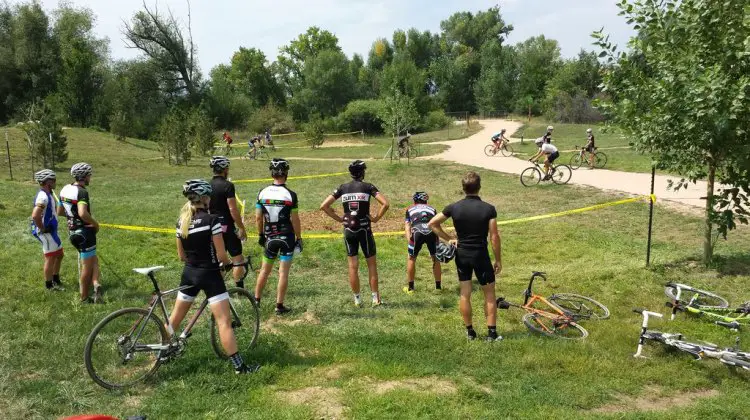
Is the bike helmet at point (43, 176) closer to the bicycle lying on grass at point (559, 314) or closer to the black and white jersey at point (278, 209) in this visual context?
the black and white jersey at point (278, 209)

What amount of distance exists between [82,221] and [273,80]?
74.9 m

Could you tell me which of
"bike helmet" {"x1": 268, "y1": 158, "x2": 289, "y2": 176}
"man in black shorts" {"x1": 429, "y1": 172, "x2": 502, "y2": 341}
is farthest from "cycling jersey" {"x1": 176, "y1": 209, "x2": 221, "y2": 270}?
"man in black shorts" {"x1": 429, "y1": 172, "x2": 502, "y2": 341}

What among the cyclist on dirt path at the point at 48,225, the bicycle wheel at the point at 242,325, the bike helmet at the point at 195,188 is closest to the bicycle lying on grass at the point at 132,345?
the bicycle wheel at the point at 242,325

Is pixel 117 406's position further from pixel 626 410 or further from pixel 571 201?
pixel 571 201

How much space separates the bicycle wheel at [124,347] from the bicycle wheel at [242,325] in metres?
0.60

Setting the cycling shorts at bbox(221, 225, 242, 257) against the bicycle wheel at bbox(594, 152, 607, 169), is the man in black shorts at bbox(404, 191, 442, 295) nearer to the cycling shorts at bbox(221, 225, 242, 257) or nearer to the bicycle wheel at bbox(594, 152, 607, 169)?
the cycling shorts at bbox(221, 225, 242, 257)

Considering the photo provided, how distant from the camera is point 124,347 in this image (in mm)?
5270

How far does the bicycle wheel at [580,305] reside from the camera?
7.42 metres

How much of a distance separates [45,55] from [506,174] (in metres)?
51.7

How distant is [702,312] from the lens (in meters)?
7.15

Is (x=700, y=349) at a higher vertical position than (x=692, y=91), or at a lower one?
lower

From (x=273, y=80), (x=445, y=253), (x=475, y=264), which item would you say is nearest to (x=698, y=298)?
(x=445, y=253)

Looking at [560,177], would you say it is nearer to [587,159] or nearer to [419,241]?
[587,159]

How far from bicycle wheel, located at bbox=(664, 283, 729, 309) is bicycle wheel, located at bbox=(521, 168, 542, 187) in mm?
12471
